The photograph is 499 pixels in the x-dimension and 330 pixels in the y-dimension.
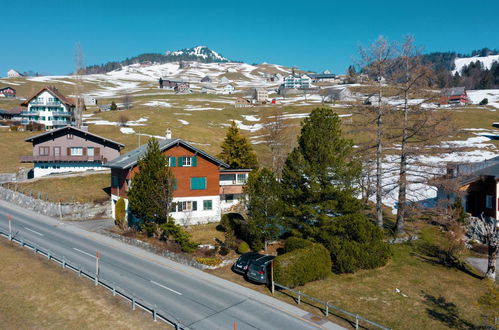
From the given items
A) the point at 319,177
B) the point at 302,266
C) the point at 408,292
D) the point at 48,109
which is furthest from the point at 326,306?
the point at 48,109

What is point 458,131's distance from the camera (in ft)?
103

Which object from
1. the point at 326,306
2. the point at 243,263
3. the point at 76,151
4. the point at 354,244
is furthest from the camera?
the point at 76,151

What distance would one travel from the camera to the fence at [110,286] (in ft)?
67.4

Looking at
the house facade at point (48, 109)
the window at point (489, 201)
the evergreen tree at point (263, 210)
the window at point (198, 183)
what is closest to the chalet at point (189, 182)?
the window at point (198, 183)

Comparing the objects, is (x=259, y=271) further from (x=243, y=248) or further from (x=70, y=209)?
(x=70, y=209)

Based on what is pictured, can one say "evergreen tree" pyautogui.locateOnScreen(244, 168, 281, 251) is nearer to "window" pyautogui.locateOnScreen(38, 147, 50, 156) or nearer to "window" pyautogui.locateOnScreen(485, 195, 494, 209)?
"window" pyautogui.locateOnScreen(485, 195, 494, 209)

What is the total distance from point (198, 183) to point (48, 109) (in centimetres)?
7921

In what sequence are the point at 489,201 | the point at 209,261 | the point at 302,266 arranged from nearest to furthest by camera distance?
1. the point at 302,266
2. the point at 209,261
3. the point at 489,201

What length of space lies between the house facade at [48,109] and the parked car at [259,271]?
9147 centimetres

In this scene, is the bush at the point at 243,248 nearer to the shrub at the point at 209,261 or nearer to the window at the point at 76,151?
the shrub at the point at 209,261

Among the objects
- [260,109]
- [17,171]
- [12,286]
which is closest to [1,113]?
[17,171]

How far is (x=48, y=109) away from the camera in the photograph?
339 ft

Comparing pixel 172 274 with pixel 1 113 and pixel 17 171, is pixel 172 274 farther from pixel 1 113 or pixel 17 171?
pixel 1 113

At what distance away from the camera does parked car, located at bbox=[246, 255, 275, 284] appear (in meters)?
26.5
